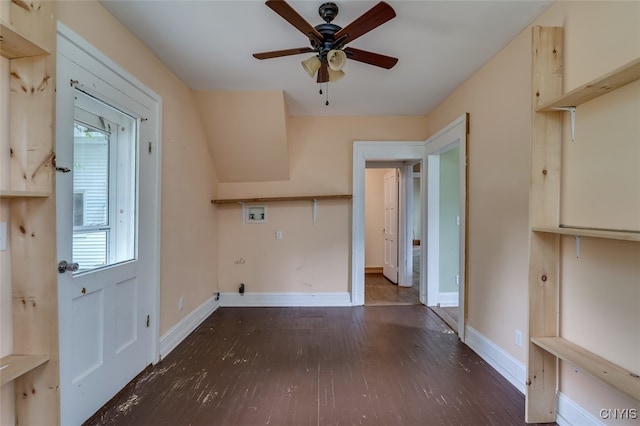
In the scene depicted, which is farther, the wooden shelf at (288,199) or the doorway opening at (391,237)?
the doorway opening at (391,237)

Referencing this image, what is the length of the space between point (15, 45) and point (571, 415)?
3.27 m

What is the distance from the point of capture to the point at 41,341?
129 centimetres

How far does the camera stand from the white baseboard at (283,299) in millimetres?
3896

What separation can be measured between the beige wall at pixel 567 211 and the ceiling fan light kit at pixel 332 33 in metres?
1.00

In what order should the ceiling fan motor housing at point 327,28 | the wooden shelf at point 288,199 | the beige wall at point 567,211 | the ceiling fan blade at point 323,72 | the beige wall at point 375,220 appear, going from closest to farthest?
the beige wall at point 567,211 → the ceiling fan motor housing at point 327,28 → the ceiling fan blade at point 323,72 → the wooden shelf at point 288,199 → the beige wall at point 375,220

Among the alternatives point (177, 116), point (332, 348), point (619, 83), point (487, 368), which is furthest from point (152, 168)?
point (487, 368)

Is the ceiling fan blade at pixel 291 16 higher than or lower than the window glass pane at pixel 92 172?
higher

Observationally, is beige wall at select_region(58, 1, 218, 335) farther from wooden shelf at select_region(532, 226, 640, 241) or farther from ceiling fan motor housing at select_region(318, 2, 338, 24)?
wooden shelf at select_region(532, 226, 640, 241)

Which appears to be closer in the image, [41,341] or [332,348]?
[41,341]

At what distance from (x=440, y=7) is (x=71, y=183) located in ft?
7.81

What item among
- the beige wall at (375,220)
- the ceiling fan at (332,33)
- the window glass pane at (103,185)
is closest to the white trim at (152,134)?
the window glass pane at (103,185)

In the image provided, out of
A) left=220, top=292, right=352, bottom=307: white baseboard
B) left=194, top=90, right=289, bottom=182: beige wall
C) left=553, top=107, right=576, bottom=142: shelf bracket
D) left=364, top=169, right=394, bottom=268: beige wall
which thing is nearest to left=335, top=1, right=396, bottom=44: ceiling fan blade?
left=553, top=107, right=576, bottom=142: shelf bracket

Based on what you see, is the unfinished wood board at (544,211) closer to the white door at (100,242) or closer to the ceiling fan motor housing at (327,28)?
the ceiling fan motor housing at (327,28)

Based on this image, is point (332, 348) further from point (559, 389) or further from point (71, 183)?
point (71, 183)
